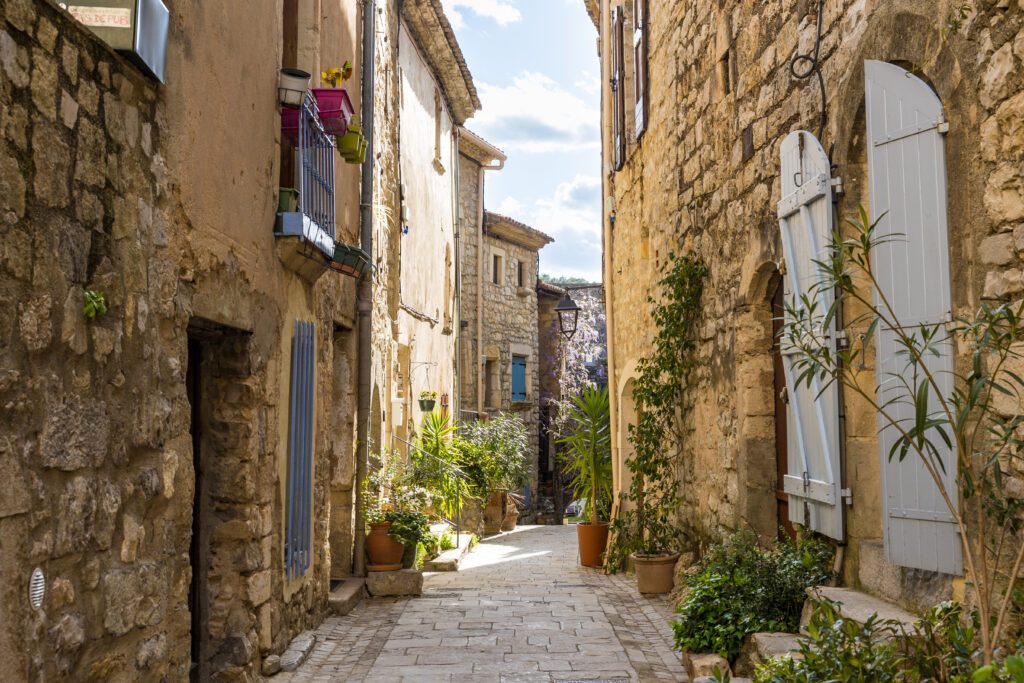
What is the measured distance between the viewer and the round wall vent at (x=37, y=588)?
2957 mm

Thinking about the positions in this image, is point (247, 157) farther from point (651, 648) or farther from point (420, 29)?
point (420, 29)

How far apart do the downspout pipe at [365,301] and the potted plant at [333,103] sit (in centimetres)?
189

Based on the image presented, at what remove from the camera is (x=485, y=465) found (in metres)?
14.2

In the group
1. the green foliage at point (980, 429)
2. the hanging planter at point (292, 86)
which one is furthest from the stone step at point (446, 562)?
the green foliage at point (980, 429)

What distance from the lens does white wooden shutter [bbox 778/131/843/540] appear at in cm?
511

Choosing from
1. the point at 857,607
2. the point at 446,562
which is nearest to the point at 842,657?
the point at 857,607

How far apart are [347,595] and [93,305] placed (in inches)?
185

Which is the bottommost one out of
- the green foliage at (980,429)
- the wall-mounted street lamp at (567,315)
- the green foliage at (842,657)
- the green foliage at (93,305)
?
the green foliage at (842,657)

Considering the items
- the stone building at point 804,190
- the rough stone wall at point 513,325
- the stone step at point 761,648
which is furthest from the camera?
the rough stone wall at point 513,325

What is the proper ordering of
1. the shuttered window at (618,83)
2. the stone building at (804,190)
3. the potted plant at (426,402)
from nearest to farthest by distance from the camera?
the stone building at (804,190)
the shuttered window at (618,83)
the potted plant at (426,402)

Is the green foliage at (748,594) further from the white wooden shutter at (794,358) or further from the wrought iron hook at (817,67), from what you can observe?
the wrought iron hook at (817,67)

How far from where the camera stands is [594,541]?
10.9 m

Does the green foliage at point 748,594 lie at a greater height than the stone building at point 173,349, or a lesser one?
lesser

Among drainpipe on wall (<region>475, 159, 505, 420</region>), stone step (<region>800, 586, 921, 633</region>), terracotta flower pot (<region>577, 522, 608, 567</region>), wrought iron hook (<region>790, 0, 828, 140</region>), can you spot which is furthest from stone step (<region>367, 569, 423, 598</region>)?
drainpipe on wall (<region>475, 159, 505, 420</region>)
